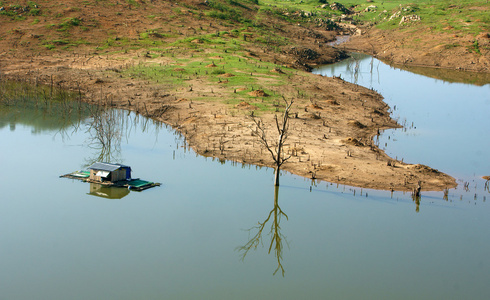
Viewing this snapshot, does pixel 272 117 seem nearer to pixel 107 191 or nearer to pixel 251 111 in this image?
pixel 251 111

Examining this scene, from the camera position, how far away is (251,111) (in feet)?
78.8

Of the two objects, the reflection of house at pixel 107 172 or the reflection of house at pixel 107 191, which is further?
the reflection of house at pixel 107 172

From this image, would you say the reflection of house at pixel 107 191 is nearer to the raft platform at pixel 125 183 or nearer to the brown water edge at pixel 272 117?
the raft platform at pixel 125 183

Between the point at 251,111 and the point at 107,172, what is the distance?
899 cm

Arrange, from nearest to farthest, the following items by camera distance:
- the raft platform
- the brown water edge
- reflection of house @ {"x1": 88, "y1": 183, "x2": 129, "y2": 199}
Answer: reflection of house @ {"x1": 88, "y1": 183, "x2": 129, "y2": 199}, the raft platform, the brown water edge

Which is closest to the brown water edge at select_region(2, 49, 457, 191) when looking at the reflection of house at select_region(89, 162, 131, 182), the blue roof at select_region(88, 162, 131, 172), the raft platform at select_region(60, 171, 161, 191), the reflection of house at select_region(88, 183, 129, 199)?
the raft platform at select_region(60, 171, 161, 191)

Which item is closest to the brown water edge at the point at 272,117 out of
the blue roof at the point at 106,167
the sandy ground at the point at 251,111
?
the sandy ground at the point at 251,111

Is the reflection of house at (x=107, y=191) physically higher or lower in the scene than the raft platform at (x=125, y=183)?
lower

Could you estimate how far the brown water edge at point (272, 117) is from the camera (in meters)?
18.0

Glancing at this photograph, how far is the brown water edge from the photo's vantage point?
1805cm

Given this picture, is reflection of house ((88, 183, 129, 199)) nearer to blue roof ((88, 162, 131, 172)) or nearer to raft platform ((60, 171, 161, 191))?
raft platform ((60, 171, 161, 191))

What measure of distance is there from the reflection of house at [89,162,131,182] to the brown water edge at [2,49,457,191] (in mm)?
3712

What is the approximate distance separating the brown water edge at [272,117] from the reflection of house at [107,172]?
371cm

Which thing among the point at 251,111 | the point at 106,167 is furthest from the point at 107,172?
the point at 251,111
